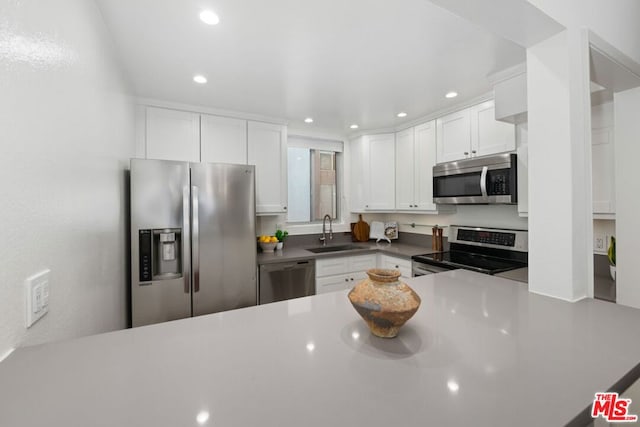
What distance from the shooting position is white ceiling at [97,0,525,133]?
4.59ft

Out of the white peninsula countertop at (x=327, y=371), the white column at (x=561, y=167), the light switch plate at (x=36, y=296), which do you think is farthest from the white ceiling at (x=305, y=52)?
the white peninsula countertop at (x=327, y=371)

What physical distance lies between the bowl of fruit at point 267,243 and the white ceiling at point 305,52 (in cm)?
138

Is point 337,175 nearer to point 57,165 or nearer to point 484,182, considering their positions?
point 484,182

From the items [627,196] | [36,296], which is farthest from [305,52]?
[627,196]

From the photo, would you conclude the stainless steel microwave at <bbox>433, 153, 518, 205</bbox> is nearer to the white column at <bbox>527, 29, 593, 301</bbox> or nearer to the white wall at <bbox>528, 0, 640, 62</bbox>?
the white wall at <bbox>528, 0, 640, 62</bbox>

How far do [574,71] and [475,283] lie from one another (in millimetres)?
978

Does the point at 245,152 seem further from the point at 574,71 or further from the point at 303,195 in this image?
the point at 574,71

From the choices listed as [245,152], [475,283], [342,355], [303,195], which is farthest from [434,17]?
[303,195]

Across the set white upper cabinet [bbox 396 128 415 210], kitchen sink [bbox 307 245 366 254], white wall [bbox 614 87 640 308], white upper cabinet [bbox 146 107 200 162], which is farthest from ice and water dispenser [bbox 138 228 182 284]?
white wall [bbox 614 87 640 308]

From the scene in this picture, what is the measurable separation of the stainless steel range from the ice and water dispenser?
6.99 feet

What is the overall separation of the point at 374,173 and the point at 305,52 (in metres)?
1.99

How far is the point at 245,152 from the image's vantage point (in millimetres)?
2920

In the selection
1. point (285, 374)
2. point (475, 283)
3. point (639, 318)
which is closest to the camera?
point (285, 374)

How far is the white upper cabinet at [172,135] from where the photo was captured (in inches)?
99.1
